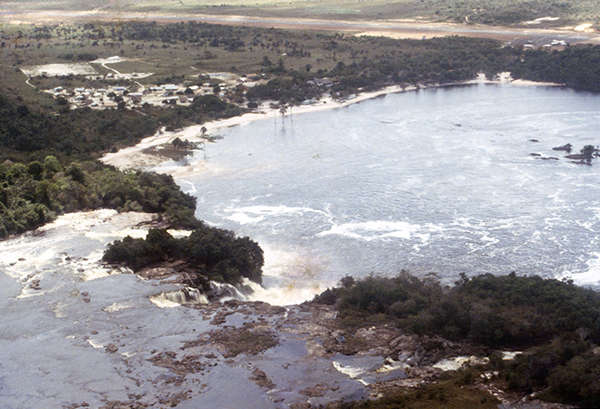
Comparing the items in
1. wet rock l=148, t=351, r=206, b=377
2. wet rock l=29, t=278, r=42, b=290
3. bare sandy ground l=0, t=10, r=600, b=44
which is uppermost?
bare sandy ground l=0, t=10, r=600, b=44

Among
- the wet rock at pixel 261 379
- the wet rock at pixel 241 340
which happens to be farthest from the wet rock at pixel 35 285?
the wet rock at pixel 261 379

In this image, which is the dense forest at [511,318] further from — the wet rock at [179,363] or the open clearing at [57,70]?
the open clearing at [57,70]

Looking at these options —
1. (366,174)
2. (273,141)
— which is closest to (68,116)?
(273,141)

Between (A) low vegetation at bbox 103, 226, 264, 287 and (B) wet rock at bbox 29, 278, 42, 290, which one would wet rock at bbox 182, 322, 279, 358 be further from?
(B) wet rock at bbox 29, 278, 42, 290

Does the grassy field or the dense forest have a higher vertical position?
the grassy field

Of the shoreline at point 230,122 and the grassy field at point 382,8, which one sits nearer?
the shoreline at point 230,122

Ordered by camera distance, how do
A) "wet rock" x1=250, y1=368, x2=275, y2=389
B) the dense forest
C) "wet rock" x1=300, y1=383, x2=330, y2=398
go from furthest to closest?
"wet rock" x1=250, y1=368, x2=275, y2=389 < "wet rock" x1=300, y1=383, x2=330, y2=398 < the dense forest

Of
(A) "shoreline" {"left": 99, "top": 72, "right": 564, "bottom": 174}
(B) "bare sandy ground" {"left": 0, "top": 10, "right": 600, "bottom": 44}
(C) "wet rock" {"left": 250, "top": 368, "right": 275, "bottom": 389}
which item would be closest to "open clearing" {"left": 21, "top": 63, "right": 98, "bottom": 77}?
(B) "bare sandy ground" {"left": 0, "top": 10, "right": 600, "bottom": 44}

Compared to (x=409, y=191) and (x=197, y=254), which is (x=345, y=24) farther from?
(x=197, y=254)
